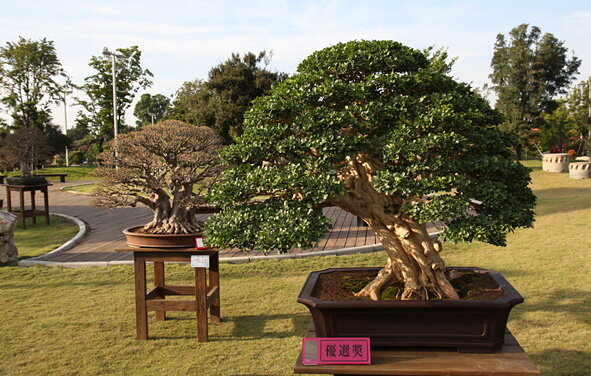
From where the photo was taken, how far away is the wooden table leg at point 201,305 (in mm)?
4414

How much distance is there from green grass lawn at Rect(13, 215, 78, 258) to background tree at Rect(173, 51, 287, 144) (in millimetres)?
12014

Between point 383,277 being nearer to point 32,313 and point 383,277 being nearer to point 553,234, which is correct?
point 32,313

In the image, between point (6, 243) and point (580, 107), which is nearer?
point (6, 243)

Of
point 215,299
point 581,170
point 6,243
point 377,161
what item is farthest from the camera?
point 581,170

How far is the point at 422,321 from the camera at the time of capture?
8.76 ft

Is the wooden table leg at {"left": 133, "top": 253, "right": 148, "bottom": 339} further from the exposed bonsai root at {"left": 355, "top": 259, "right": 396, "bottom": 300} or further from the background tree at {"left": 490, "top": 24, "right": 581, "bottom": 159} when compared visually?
the background tree at {"left": 490, "top": 24, "right": 581, "bottom": 159}

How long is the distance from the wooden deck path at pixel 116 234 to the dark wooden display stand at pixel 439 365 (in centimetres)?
359

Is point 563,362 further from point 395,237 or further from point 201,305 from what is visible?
point 201,305

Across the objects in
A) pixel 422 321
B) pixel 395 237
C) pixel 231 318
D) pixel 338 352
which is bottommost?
pixel 231 318

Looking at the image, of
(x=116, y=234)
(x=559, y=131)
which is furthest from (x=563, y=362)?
(x=559, y=131)

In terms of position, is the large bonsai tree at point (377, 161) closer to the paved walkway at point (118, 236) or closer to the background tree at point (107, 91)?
the paved walkway at point (118, 236)

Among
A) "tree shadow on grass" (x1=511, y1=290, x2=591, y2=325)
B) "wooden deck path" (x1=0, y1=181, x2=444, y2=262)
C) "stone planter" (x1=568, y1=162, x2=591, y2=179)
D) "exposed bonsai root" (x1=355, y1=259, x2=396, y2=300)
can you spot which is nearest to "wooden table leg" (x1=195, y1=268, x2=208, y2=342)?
"exposed bonsai root" (x1=355, y1=259, x2=396, y2=300)

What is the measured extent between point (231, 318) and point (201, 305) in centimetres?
70

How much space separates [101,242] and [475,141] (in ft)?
27.7
